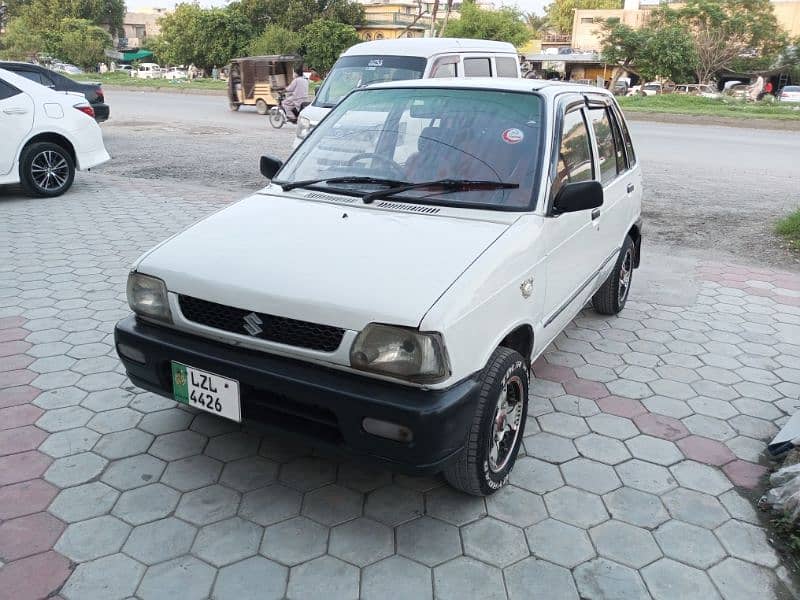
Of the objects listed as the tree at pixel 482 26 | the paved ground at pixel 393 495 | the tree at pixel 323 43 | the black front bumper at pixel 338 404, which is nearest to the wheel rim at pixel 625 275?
the paved ground at pixel 393 495

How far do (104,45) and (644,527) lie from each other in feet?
212

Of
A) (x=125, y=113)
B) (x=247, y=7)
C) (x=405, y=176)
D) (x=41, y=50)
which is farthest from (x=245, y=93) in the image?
(x=41, y=50)

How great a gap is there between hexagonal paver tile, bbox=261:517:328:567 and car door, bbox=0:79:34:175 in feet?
23.1

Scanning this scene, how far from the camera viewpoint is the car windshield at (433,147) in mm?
3215

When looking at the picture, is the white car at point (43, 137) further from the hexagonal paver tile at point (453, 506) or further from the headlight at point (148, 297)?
the hexagonal paver tile at point (453, 506)

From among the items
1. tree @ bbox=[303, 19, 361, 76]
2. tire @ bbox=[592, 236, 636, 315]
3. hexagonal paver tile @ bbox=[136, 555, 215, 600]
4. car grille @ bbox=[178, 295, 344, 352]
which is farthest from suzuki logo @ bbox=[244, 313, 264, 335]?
tree @ bbox=[303, 19, 361, 76]

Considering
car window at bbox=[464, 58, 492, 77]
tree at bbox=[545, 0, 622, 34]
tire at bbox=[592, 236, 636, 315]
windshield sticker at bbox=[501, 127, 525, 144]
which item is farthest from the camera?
tree at bbox=[545, 0, 622, 34]

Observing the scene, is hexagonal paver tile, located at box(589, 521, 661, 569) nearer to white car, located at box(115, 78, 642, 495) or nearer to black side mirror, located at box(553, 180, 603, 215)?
white car, located at box(115, 78, 642, 495)

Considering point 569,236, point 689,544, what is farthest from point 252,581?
point 569,236

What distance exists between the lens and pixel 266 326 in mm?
2588

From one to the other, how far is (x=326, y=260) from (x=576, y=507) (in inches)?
60.4

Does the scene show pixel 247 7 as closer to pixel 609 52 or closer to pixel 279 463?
pixel 609 52

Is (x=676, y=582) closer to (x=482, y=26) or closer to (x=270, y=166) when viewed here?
(x=270, y=166)

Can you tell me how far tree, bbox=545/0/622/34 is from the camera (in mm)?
73062
